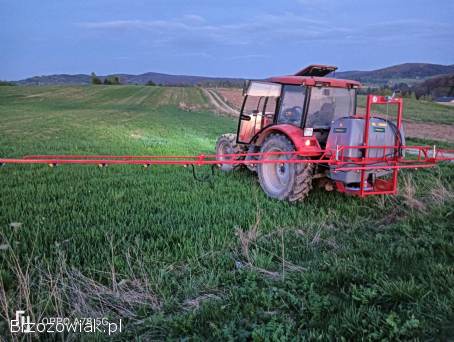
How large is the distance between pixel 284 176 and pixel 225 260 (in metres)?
3.04

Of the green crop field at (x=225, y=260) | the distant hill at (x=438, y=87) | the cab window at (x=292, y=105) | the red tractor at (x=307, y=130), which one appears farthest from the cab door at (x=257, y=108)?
the distant hill at (x=438, y=87)

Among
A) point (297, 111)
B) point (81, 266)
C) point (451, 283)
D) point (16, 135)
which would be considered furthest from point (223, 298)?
point (16, 135)

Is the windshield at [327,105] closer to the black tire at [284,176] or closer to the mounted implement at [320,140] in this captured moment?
the mounted implement at [320,140]

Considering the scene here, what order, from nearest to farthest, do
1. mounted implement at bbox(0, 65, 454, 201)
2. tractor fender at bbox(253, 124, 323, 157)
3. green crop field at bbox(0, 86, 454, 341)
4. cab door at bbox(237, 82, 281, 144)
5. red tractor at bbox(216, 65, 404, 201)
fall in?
green crop field at bbox(0, 86, 454, 341), mounted implement at bbox(0, 65, 454, 201), red tractor at bbox(216, 65, 404, 201), tractor fender at bbox(253, 124, 323, 157), cab door at bbox(237, 82, 281, 144)

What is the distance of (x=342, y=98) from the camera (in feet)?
23.4

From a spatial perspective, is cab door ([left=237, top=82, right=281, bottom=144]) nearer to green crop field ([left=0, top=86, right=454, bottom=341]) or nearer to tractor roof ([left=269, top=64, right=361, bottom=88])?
tractor roof ([left=269, top=64, right=361, bottom=88])

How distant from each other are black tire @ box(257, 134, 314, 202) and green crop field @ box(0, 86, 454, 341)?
21 cm

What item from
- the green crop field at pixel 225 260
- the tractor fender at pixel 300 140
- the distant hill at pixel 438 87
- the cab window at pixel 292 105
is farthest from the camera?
the distant hill at pixel 438 87

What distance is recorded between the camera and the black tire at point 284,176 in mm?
6344

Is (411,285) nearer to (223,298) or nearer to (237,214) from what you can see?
(223,298)

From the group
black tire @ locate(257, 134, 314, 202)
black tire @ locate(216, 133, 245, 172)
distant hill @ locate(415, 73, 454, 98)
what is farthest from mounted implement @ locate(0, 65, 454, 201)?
distant hill @ locate(415, 73, 454, 98)

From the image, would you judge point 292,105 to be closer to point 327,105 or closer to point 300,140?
point 327,105

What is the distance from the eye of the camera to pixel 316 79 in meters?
6.71

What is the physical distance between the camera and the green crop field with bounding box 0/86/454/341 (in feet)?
9.64
